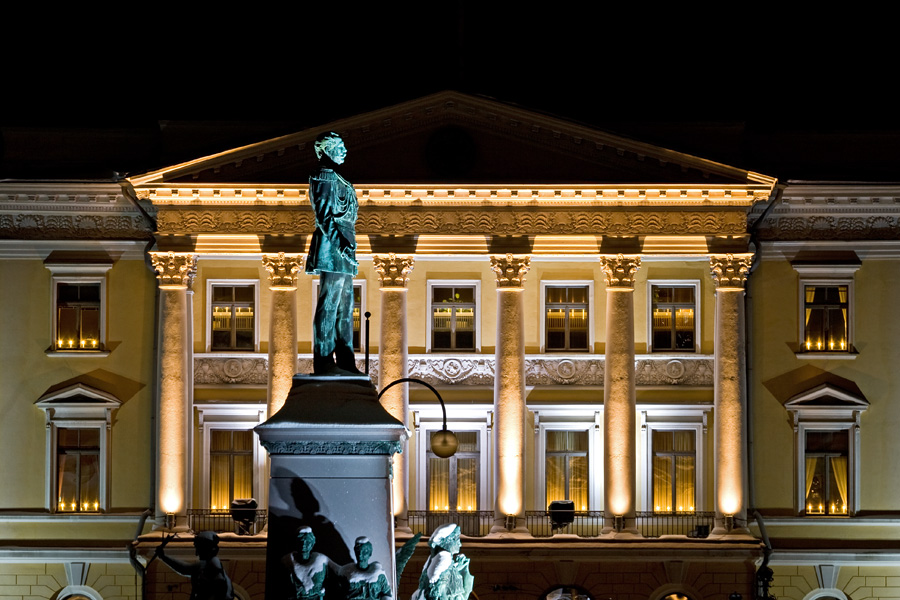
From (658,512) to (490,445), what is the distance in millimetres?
4592

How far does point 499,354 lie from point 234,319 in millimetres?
7180

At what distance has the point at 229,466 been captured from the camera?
38.9 metres

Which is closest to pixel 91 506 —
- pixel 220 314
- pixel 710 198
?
pixel 220 314

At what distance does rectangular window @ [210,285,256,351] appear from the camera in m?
39.2

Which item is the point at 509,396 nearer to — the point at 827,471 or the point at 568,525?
the point at 568,525

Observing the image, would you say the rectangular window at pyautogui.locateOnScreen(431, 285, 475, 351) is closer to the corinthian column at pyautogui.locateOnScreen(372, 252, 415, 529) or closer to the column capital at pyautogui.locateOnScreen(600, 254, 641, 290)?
the corinthian column at pyautogui.locateOnScreen(372, 252, 415, 529)

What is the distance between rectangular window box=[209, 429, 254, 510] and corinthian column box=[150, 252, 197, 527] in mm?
1974

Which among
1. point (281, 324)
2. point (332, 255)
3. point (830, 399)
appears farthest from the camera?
point (830, 399)

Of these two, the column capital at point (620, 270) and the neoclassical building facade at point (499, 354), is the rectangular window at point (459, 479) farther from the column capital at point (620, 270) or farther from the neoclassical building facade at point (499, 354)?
the column capital at point (620, 270)

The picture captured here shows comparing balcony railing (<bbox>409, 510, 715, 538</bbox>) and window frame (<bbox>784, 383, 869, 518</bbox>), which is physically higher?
window frame (<bbox>784, 383, 869, 518</bbox>)

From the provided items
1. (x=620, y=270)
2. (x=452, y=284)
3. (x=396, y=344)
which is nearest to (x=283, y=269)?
(x=396, y=344)

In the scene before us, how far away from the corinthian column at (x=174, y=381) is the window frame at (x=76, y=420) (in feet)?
6.36

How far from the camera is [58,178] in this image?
38.2 meters

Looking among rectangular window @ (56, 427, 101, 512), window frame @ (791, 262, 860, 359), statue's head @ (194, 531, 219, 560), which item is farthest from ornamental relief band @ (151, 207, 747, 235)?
statue's head @ (194, 531, 219, 560)
